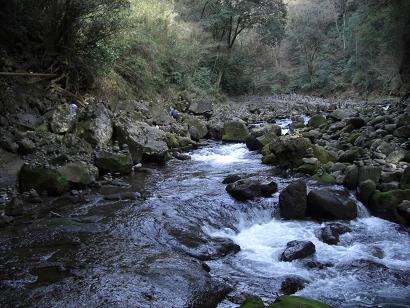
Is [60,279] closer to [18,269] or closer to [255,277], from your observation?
[18,269]

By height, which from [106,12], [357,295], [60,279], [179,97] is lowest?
[357,295]

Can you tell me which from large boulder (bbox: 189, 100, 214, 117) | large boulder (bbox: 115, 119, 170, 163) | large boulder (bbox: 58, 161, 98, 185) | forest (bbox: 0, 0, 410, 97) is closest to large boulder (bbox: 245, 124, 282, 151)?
large boulder (bbox: 115, 119, 170, 163)

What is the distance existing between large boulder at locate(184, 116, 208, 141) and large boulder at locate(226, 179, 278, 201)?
6939mm

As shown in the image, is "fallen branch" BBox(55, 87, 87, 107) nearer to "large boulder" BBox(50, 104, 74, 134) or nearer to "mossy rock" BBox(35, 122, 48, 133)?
"large boulder" BBox(50, 104, 74, 134)

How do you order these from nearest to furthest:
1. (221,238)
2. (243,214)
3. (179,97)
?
(221,238)
(243,214)
(179,97)

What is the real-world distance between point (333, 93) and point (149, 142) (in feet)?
106

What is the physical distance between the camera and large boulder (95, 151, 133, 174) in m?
10.2

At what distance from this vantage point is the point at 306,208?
8133 millimetres

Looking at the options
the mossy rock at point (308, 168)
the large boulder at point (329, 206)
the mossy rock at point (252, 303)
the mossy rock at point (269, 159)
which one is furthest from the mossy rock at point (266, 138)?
the mossy rock at point (252, 303)

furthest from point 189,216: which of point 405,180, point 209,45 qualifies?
point 209,45

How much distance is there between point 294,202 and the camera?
8.08m

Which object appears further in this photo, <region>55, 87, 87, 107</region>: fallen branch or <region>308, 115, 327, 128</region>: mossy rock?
<region>308, 115, 327, 128</region>: mossy rock

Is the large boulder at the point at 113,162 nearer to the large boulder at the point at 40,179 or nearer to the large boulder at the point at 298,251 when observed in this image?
the large boulder at the point at 40,179

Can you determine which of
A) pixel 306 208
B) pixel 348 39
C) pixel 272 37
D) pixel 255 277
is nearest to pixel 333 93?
pixel 348 39
